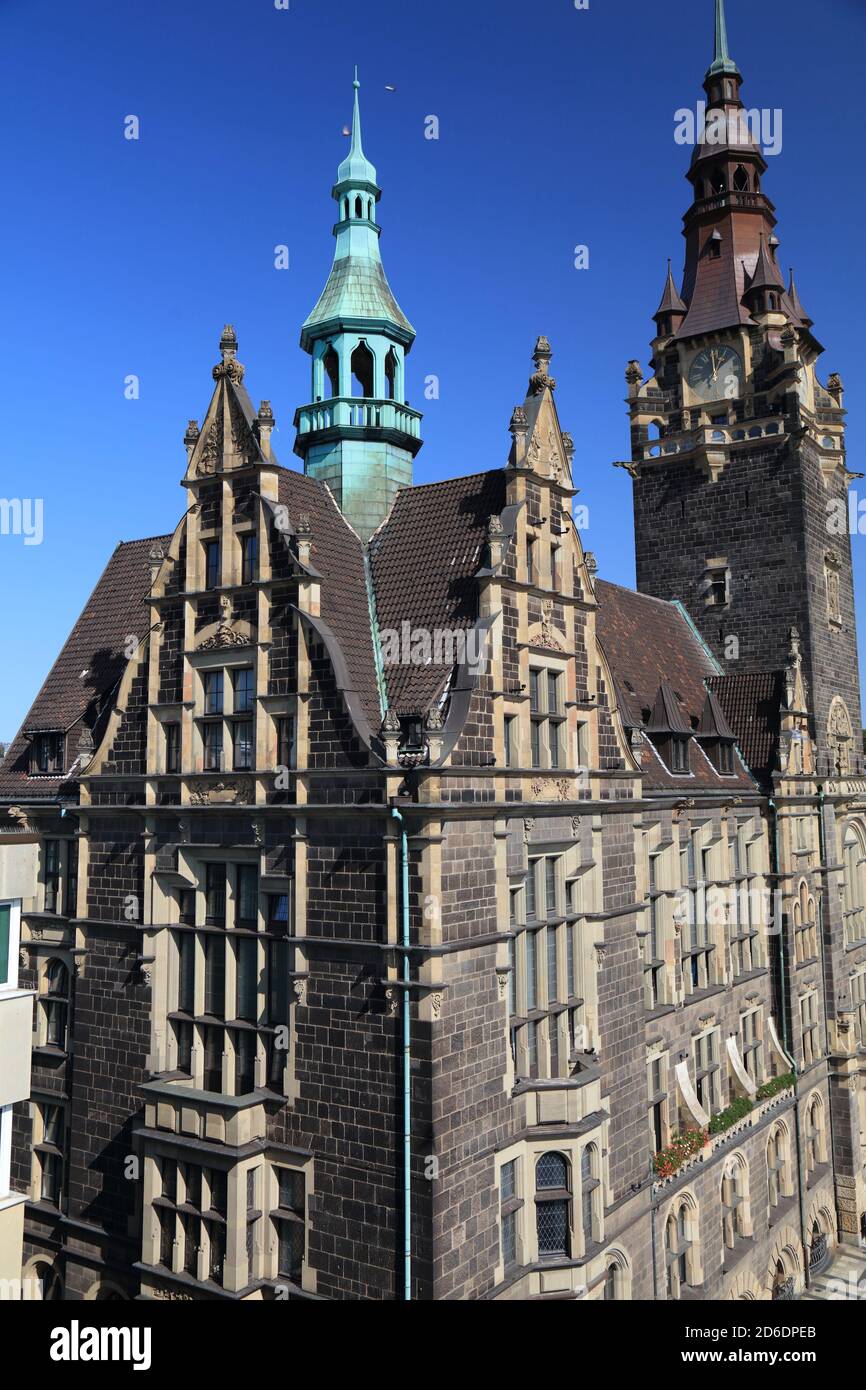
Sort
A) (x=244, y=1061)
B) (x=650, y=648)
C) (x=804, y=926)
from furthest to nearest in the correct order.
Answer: (x=804, y=926)
(x=650, y=648)
(x=244, y=1061)

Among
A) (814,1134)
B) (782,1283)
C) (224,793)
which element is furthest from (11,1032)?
(814,1134)

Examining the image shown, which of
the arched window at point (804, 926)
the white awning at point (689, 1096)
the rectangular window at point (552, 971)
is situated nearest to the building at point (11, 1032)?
the rectangular window at point (552, 971)

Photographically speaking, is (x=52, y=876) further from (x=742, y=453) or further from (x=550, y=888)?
(x=742, y=453)

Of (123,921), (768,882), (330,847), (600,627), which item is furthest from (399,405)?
(768,882)

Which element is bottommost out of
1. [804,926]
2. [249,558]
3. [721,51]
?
[804,926]

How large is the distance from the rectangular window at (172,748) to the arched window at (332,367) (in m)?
11.0

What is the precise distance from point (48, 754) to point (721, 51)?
42740mm

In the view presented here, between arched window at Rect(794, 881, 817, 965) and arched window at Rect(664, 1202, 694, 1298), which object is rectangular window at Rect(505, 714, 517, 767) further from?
arched window at Rect(794, 881, 817, 965)

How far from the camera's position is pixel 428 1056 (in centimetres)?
1959

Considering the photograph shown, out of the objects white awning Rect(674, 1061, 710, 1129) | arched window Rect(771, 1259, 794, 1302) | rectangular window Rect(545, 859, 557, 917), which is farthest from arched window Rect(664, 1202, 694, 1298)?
rectangular window Rect(545, 859, 557, 917)

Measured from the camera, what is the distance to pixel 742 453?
4353 cm

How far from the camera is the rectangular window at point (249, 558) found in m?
24.0
